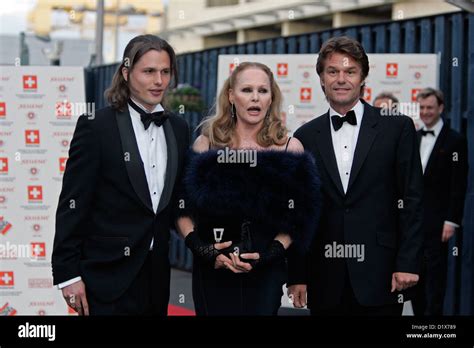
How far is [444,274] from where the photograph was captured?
608 centimetres

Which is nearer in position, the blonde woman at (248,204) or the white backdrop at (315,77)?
the blonde woman at (248,204)

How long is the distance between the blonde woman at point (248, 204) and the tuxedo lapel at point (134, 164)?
0.16 metres

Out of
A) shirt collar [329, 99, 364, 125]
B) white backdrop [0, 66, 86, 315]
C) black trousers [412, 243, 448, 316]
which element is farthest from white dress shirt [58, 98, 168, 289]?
black trousers [412, 243, 448, 316]

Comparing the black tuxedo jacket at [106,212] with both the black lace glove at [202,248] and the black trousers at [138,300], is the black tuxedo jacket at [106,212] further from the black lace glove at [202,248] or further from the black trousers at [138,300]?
the black lace glove at [202,248]

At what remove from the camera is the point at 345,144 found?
11.8 feet

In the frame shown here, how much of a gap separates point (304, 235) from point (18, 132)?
118 inches

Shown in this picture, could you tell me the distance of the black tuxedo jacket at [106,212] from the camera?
3.37m

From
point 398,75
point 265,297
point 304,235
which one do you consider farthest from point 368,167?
point 398,75

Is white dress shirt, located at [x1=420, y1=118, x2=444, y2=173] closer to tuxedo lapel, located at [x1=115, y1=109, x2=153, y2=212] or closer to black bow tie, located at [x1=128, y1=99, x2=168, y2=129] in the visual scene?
black bow tie, located at [x1=128, y1=99, x2=168, y2=129]

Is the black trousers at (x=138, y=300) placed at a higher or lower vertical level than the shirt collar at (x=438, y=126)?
lower

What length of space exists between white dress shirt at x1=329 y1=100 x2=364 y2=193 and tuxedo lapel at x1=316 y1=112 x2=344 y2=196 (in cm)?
2

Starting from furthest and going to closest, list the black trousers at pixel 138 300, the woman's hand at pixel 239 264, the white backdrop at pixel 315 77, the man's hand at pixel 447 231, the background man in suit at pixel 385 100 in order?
the white backdrop at pixel 315 77, the background man in suit at pixel 385 100, the man's hand at pixel 447 231, the black trousers at pixel 138 300, the woman's hand at pixel 239 264

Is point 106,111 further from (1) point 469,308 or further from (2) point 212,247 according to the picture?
(1) point 469,308

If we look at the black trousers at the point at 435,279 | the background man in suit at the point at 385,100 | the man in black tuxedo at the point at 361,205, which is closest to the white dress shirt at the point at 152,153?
the man in black tuxedo at the point at 361,205
